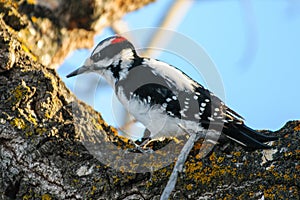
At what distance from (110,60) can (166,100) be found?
1.77ft

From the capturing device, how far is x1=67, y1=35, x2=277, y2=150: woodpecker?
9.79ft

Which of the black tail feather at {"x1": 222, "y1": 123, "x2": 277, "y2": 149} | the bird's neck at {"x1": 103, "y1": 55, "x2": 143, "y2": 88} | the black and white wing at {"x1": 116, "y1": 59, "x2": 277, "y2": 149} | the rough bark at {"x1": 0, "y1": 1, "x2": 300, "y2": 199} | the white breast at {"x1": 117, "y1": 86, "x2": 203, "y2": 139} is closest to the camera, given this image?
the rough bark at {"x1": 0, "y1": 1, "x2": 300, "y2": 199}

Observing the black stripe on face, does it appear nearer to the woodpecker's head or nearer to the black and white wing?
the woodpecker's head

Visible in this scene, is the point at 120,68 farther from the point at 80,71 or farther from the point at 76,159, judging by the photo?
the point at 76,159

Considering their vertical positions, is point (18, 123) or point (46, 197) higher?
point (18, 123)

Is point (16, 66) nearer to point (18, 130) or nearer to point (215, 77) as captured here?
point (18, 130)

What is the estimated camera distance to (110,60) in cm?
344

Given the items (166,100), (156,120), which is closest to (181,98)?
(166,100)

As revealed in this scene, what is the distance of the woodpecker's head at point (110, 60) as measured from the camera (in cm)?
340

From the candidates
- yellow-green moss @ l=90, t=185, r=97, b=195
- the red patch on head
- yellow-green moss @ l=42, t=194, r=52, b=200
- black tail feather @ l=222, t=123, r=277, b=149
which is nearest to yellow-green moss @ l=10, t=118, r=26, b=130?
yellow-green moss @ l=42, t=194, r=52, b=200

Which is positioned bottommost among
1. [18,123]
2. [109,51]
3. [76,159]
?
[76,159]

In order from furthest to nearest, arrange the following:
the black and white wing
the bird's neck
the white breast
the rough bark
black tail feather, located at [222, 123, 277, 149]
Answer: the bird's neck → the white breast → the black and white wing → black tail feather, located at [222, 123, 277, 149] → the rough bark

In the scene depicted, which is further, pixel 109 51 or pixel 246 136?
pixel 109 51

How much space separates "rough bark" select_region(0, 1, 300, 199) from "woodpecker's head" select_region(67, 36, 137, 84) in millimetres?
280
